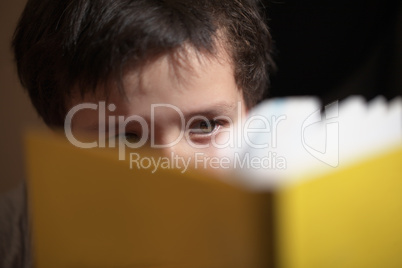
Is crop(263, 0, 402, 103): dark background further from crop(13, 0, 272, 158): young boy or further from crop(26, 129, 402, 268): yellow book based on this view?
crop(26, 129, 402, 268): yellow book

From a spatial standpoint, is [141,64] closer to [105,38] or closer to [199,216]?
[105,38]

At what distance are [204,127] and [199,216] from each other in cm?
23

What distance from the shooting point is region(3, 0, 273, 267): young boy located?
0.44 meters

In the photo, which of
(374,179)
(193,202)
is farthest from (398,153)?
(193,202)

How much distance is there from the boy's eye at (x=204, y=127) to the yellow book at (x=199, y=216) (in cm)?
18

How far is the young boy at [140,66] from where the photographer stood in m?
0.44

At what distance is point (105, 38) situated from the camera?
44 centimetres

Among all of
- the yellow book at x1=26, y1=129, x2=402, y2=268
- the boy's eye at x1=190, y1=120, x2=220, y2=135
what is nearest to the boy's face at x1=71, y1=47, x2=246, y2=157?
the boy's eye at x1=190, y1=120, x2=220, y2=135

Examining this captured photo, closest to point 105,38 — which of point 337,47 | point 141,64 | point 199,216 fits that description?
point 141,64

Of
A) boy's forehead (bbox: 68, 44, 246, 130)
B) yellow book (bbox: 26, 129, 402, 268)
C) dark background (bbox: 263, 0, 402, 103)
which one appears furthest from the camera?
dark background (bbox: 263, 0, 402, 103)

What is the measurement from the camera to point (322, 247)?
10.9 inches

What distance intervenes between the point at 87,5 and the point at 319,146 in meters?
0.28

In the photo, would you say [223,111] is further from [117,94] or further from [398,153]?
[398,153]

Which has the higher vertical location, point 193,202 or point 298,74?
point 298,74
